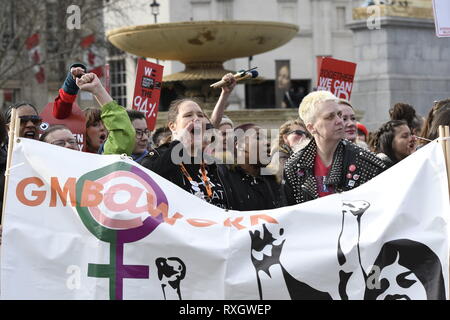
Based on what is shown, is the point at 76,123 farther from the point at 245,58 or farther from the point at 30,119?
the point at 245,58

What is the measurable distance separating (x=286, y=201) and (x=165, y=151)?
Result: 2.55 ft

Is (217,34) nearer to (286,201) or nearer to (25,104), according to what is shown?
(25,104)

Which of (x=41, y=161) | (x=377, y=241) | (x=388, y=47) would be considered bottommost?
(x=377, y=241)

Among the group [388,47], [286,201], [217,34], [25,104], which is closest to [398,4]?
[388,47]

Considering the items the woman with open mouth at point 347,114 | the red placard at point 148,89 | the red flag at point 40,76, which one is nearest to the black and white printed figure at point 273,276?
the woman with open mouth at point 347,114

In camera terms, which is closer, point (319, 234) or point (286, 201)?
point (319, 234)

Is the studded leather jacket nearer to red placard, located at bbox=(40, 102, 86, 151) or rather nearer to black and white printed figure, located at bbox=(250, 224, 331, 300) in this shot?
black and white printed figure, located at bbox=(250, 224, 331, 300)

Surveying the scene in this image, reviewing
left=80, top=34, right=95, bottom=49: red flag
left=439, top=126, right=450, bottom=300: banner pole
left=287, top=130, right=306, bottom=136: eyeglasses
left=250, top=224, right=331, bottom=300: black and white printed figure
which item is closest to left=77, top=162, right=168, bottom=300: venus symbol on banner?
left=250, top=224, right=331, bottom=300: black and white printed figure

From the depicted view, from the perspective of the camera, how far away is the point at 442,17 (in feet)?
27.9

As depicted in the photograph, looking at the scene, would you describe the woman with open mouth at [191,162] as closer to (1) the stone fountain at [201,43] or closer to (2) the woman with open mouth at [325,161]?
(2) the woman with open mouth at [325,161]

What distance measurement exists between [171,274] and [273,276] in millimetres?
515

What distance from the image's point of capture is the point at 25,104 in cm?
852

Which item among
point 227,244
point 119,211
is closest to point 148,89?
point 119,211

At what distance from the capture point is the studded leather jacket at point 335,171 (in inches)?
251
